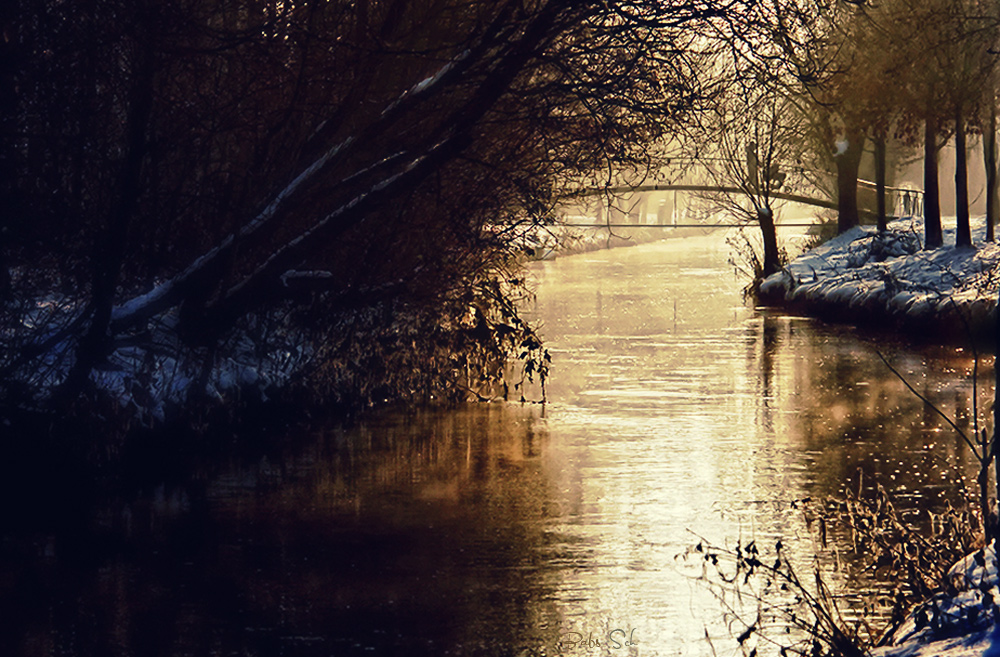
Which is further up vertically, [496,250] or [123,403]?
[496,250]

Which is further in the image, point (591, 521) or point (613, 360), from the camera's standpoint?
point (613, 360)

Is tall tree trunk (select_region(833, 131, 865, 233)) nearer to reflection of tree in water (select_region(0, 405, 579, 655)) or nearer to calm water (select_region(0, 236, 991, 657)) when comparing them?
calm water (select_region(0, 236, 991, 657))

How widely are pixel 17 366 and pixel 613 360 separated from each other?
1368 cm

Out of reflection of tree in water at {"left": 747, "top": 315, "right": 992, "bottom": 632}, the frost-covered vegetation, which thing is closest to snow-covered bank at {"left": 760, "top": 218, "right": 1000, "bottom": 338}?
reflection of tree in water at {"left": 747, "top": 315, "right": 992, "bottom": 632}

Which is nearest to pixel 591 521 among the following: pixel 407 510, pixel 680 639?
pixel 407 510

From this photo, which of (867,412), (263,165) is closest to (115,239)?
(263,165)

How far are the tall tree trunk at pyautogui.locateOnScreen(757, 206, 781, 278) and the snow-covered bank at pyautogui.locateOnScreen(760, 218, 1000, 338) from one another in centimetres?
77

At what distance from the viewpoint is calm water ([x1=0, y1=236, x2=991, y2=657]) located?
8820 mm

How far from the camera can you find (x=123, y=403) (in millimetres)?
14906

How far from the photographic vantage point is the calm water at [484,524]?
882cm

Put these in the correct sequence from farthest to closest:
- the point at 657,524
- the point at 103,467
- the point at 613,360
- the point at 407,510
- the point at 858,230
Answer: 1. the point at 858,230
2. the point at 613,360
3. the point at 103,467
4. the point at 407,510
5. the point at 657,524

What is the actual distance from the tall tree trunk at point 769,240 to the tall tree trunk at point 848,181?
4468mm

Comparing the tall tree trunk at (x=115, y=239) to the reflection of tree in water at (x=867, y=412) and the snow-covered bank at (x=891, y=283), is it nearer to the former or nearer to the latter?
the reflection of tree in water at (x=867, y=412)

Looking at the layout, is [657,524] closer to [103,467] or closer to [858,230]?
[103,467]
